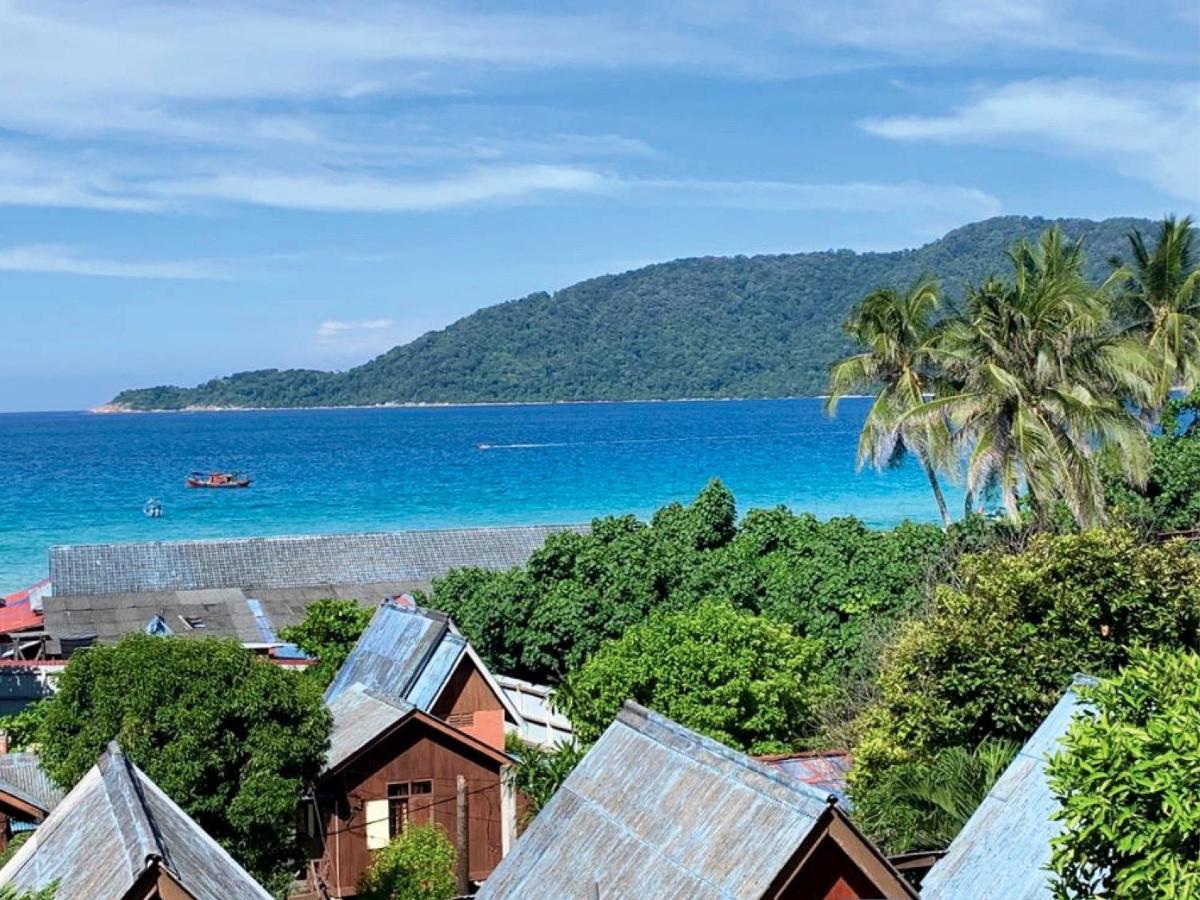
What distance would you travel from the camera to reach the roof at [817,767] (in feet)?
67.0

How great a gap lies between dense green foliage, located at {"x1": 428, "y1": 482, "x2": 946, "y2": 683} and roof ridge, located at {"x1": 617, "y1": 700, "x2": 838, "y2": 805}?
47.5 ft

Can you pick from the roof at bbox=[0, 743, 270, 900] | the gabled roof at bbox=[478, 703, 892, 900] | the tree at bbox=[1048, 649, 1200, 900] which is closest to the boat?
the roof at bbox=[0, 743, 270, 900]

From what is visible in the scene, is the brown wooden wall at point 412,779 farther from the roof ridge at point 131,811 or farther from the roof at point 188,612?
the roof at point 188,612

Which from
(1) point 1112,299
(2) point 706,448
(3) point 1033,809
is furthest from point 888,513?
(3) point 1033,809

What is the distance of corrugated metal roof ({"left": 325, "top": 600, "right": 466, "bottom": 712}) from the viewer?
1042 inches

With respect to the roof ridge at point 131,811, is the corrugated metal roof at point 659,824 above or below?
below

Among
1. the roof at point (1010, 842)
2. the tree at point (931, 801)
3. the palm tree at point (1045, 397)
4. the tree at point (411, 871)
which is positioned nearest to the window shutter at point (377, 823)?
the tree at point (411, 871)

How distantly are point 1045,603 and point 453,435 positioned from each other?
16496 cm

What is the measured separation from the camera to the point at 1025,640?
1956cm

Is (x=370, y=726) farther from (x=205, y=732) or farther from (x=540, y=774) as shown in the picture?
(x=205, y=732)

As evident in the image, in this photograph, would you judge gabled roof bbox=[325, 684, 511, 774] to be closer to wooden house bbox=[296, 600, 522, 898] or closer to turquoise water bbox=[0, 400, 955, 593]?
wooden house bbox=[296, 600, 522, 898]

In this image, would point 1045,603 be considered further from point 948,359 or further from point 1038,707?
point 948,359

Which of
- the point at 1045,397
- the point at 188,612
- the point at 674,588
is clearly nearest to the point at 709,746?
the point at 674,588

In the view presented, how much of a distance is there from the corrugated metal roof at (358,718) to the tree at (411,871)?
154 centimetres
